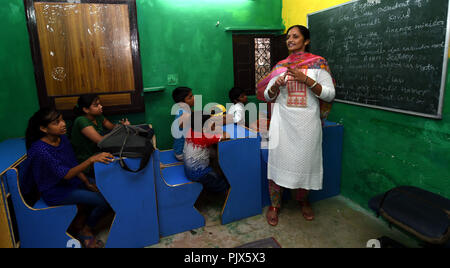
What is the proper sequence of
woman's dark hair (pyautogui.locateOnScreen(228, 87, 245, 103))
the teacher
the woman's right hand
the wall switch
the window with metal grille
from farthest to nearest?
the window with metal grille < woman's dark hair (pyautogui.locateOnScreen(228, 87, 245, 103)) < the wall switch < the teacher < the woman's right hand

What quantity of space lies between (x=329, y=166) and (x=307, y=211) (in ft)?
1.87

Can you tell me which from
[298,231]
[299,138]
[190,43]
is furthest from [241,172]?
[190,43]

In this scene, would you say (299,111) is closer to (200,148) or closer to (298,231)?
(200,148)

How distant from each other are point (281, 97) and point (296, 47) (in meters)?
0.41

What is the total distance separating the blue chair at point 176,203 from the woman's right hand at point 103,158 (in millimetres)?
353

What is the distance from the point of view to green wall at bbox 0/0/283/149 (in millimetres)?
2576

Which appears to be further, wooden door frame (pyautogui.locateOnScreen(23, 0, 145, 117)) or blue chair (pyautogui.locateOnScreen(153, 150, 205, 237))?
wooden door frame (pyautogui.locateOnScreen(23, 0, 145, 117))

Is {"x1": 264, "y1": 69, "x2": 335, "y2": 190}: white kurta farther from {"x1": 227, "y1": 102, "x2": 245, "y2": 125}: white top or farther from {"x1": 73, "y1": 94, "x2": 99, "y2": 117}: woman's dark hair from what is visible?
{"x1": 73, "y1": 94, "x2": 99, "y2": 117}: woman's dark hair

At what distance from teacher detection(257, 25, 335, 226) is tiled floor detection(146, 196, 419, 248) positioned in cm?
39

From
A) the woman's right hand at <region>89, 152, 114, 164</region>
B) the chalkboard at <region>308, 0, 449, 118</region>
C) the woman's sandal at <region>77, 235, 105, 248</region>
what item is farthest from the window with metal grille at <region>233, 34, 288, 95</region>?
the woman's sandal at <region>77, 235, 105, 248</region>

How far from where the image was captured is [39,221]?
1.92 metres

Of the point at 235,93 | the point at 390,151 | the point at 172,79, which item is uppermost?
the point at 172,79

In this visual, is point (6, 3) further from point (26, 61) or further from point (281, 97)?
point (281, 97)
